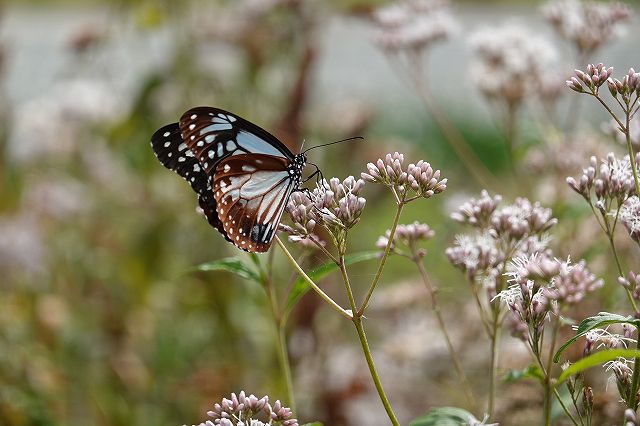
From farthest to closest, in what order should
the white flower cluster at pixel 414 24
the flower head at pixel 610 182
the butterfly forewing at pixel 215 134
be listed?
the white flower cluster at pixel 414 24 → the butterfly forewing at pixel 215 134 → the flower head at pixel 610 182

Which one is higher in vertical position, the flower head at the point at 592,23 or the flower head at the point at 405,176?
the flower head at the point at 592,23

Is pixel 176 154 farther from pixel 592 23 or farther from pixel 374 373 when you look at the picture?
pixel 592 23

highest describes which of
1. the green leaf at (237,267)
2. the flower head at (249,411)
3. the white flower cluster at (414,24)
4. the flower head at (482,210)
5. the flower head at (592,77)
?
the white flower cluster at (414,24)

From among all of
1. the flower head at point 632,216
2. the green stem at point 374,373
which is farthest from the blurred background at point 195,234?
the green stem at point 374,373

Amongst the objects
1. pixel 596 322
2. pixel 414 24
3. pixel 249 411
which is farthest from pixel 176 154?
pixel 414 24

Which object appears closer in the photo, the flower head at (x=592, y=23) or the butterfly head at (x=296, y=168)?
the butterfly head at (x=296, y=168)

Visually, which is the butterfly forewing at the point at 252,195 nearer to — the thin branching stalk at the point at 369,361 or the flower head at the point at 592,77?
the thin branching stalk at the point at 369,361

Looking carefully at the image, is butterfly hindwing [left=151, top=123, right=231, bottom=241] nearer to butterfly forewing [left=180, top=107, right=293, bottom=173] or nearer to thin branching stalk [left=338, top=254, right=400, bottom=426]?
butterfly forewing [left=180, top=107, right=293, bottom=173]

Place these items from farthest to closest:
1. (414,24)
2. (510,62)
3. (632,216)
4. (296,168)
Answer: (414,24)
(510,62)
(296,168)
(632,216)

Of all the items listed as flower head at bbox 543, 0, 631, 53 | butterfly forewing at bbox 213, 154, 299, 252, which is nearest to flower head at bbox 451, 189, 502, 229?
butterfly forewing at bbox 213, 154, 299, 252
